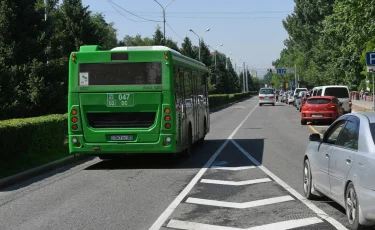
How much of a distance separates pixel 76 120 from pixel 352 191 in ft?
27.1

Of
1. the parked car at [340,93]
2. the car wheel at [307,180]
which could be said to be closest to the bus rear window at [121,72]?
the car wheel at [307,180]

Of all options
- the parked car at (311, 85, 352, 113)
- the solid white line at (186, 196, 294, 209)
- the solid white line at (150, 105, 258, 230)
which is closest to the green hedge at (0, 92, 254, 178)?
the solid white line at (150, 105, 258, 230)

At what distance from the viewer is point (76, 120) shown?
43.3ft

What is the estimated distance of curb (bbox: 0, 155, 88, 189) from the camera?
11.1 metres

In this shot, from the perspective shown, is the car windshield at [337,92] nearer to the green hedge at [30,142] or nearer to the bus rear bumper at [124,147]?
the green hedge at [30,142]

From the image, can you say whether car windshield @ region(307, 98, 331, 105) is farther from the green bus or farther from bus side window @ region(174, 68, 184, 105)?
the green bus

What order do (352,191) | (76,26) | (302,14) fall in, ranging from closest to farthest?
(352,191) → (76,26) → (302,14)

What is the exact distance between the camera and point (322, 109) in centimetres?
2941

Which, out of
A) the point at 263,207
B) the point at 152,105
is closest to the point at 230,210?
the point at 263,207

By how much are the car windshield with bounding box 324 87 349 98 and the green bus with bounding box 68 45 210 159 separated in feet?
76.4

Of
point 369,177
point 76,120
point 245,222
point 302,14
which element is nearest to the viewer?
point 369,177

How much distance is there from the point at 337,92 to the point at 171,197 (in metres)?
27.7

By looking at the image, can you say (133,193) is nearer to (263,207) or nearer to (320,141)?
(263,207)

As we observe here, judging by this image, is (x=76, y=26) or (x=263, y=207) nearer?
(x=263, y=207)
